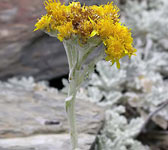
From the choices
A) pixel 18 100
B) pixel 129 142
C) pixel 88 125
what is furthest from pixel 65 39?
pixel 18 100

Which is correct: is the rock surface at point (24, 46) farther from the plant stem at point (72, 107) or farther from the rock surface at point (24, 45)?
the plant stem at point (72, 107)

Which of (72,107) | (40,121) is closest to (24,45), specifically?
(40,121)

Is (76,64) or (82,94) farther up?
(82,94)

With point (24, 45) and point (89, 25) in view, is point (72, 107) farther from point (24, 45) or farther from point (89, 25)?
point (24, 45)

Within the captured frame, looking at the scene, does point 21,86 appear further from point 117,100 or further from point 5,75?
point 117,100

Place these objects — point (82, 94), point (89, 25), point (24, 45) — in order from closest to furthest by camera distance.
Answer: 1. point (89, 25)
2. point (82, 94)
3. point (24, 45)

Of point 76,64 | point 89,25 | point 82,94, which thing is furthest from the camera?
point 82,94
